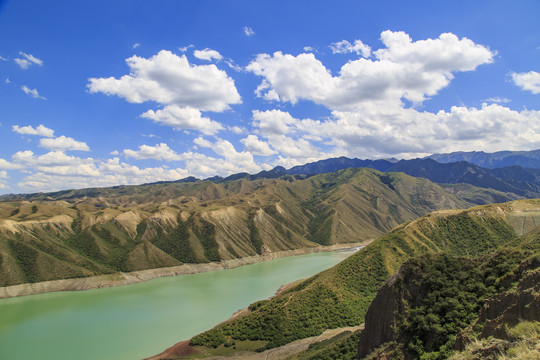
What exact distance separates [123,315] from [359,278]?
45170 mm

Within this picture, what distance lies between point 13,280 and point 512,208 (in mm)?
127552

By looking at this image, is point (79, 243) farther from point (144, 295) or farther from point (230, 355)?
point (230, 355)

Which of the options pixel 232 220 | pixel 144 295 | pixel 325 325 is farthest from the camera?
pixel 232 220

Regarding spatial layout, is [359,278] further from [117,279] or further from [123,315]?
[117,279]

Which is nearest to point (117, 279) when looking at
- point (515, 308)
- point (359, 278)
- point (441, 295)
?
point (359, 278)

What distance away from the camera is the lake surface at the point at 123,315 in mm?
46219

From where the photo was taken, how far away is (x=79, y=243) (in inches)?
4496

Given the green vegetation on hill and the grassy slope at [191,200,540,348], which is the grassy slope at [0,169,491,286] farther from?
the green vegetation on hill

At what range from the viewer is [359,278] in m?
55.1

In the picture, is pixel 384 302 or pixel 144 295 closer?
pixel 384 302

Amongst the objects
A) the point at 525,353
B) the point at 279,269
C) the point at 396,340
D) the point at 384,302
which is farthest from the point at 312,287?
the point at 279,269

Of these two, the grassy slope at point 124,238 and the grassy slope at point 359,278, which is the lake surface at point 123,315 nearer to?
the grassy slope at point 359,278

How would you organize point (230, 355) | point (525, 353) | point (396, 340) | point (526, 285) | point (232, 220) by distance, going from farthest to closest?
point (232, 220) → point (230, 355) → point (396, 340) → point (526, 285) → point (525, 353)

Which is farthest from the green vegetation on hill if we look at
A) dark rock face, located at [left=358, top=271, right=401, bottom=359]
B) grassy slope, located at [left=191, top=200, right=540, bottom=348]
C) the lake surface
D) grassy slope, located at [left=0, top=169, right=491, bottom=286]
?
grassy slope, located at [left=0, top=169, right=491, bottom=286]
